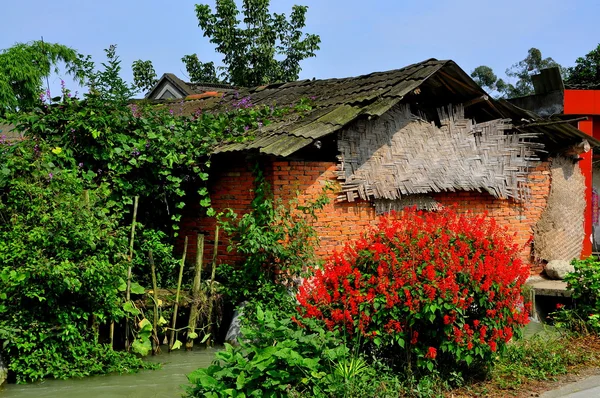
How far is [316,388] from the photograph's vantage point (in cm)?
484

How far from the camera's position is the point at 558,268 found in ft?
37.3

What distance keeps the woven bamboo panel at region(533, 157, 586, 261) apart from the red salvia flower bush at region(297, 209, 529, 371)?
248 inches

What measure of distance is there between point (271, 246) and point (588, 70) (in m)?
26.3

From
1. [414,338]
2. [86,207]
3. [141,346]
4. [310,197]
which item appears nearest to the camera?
[414,338]

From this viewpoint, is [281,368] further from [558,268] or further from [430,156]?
[558,268]

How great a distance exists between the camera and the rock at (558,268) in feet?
37.2

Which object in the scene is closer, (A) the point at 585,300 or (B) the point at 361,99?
(A) the point at 585,300

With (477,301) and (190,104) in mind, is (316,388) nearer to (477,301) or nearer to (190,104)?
(477,301)

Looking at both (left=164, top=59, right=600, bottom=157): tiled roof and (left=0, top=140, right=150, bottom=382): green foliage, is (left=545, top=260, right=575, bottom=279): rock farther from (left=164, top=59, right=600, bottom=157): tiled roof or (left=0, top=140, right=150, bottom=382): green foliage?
(left=0, top=140, right=150, bottom=382): green foliage

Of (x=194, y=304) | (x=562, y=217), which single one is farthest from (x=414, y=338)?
(x=562, y=217)

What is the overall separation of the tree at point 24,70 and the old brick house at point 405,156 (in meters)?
12.8

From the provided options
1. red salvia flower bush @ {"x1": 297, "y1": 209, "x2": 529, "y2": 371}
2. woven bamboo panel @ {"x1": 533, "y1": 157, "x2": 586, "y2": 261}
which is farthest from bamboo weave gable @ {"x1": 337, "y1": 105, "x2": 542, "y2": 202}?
red salvia flower bush @ {"x1": 297, "y1": 209, "x2": 529, "y2": 371}

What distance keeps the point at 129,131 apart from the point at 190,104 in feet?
14.6

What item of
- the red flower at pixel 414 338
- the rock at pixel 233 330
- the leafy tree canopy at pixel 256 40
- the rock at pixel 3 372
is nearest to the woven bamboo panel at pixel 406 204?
the rock at pixel 233 330
